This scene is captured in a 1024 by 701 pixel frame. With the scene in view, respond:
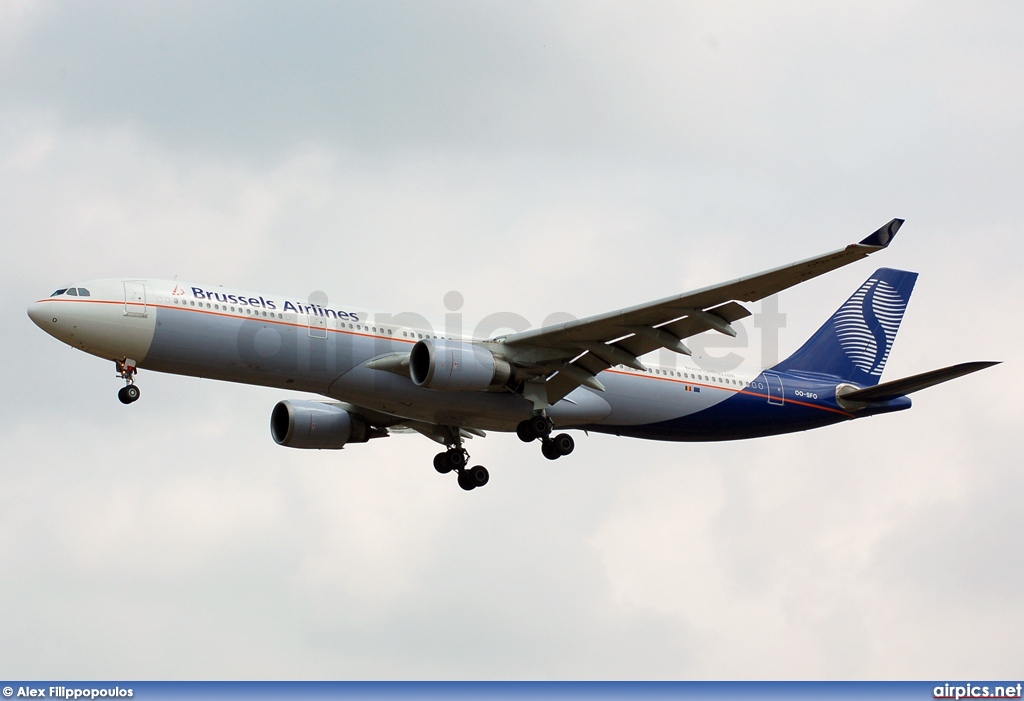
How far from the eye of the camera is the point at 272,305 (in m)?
34.0

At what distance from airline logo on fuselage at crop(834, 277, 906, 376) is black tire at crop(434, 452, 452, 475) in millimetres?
13970

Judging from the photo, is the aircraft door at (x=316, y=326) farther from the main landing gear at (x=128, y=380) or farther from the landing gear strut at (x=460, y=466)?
the landing gear strut at (x=460, y=466)

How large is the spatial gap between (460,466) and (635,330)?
9.24m

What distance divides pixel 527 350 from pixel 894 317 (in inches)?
644

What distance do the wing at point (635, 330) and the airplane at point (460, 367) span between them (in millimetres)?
48

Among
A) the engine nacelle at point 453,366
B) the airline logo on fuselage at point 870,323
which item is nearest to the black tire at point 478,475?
the engine nacelle at point 453,366

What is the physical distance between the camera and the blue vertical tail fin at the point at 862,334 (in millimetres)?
43188

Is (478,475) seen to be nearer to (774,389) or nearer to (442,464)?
(442,464)

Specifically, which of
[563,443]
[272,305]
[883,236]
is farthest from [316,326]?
[883,236]

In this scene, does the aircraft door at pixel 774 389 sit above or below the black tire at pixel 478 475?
above

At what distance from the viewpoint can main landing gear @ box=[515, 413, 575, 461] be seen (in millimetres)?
36188

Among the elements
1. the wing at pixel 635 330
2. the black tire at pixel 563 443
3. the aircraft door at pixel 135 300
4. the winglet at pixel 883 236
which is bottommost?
the black tire at pixel 563 443

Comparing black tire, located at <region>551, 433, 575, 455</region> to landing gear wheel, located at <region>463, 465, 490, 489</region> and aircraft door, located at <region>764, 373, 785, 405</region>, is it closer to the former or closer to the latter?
landing gear wheel, located at <region>463, 465, 490, 489</region>

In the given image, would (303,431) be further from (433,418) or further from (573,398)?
(573,398)
